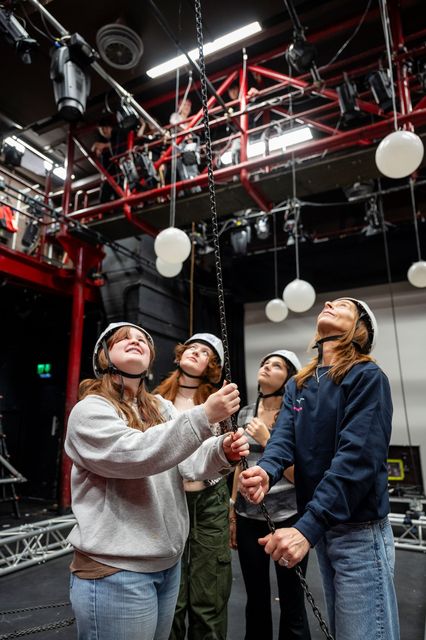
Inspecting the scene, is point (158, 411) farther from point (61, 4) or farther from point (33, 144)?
→ point (33, 144)

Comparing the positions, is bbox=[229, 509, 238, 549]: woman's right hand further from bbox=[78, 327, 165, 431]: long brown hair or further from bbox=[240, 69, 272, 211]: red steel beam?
bbox=[240, 69, 272, 211]: red steel beam

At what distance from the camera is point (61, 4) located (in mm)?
4242

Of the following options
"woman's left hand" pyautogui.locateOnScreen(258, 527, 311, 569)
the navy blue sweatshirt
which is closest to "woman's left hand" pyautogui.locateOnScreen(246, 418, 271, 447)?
the navy blue sweatshirt

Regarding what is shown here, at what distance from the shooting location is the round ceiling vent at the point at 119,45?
13.8ft

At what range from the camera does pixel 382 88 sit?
3855 mm

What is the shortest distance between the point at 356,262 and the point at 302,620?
5985 millimetres

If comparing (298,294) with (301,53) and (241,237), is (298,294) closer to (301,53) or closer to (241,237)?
(301,53)

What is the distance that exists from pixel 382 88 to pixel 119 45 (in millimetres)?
2939

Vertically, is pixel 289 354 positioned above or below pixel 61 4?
below

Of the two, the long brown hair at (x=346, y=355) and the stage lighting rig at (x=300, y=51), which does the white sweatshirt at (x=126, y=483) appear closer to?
the long brown hair at (x=346, y=355)

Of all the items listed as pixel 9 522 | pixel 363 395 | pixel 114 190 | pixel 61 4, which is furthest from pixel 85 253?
pixel 363 395

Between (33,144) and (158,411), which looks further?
(33,144)

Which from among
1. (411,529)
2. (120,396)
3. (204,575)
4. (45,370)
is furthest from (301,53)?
(45,370)

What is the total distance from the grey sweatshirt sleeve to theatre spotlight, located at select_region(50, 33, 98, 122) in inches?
142
